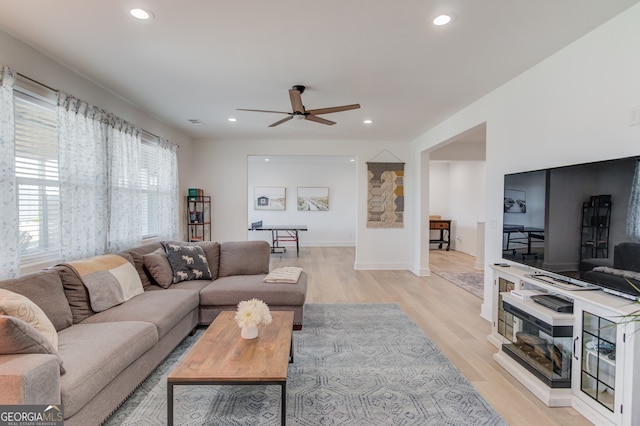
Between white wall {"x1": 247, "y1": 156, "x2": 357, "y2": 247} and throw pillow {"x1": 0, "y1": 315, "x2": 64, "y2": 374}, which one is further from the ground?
white wall {"x1": 247, "y1": 156, "x2": 357, "y2": 247}

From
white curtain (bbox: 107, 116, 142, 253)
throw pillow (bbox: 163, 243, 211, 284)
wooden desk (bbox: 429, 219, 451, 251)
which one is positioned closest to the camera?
white curtain (bbox: 107, 116, 142, 253)

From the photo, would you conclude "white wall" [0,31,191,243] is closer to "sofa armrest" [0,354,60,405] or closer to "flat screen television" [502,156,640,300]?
"sofa armrest" [0,354,60,405]

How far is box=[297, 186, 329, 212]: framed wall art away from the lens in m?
9.22

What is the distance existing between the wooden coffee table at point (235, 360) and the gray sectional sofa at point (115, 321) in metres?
0.43

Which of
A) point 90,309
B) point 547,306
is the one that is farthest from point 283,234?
point 547,306

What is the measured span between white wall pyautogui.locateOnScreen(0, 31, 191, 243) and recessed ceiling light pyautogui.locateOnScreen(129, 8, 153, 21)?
1103 mm

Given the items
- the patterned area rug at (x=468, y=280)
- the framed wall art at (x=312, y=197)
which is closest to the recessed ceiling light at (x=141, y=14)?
the patterned area rug at (x=468, y=280)

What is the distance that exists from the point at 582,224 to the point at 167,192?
192 inches

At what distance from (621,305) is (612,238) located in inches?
16.2

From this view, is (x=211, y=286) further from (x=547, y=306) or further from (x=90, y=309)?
(x=547, y=306)

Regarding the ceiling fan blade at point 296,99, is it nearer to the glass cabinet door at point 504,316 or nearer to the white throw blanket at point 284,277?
the white throw blanket at point 284,277

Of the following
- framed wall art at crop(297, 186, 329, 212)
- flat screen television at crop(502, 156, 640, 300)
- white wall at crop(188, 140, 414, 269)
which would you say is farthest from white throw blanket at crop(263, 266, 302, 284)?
framed wall art at crop(297, 186, 329, 212)

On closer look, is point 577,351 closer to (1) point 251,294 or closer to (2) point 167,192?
(1) point 251,294

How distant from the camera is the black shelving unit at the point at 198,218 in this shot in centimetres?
548
